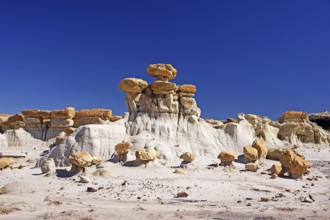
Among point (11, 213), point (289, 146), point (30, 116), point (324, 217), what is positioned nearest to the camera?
point (324, 217)

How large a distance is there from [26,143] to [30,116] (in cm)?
299

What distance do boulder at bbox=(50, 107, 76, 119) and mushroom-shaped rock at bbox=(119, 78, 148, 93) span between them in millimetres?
13543

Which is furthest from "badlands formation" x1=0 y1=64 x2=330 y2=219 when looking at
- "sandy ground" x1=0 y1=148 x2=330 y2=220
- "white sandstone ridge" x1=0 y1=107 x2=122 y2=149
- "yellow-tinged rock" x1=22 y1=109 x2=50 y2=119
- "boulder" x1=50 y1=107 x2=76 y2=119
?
"boulder" x1=50 y1=107 x2=76 y2=119

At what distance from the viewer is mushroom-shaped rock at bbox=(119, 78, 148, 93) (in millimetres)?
23562

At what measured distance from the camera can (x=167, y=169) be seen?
57.9ft

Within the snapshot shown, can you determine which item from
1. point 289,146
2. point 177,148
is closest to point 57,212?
point 177,148

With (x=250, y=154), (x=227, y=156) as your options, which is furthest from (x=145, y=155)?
(x=250, y=154)

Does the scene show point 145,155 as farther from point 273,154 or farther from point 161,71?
point 273,154

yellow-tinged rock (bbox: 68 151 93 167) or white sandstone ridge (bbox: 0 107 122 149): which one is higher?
white sandstone ridge (bbox: 0 107 122 149)

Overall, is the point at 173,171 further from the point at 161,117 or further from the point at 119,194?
the point at 161,117

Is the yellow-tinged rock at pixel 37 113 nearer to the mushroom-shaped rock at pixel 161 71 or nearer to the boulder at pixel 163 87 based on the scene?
the mushroom-shaped rock at pixel 161 71

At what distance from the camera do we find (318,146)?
108 feet

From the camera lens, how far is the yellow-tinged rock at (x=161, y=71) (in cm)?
2405

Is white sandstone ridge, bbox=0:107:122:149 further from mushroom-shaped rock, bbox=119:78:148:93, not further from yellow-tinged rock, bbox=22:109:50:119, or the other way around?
mushroom-shaped rock, bbox=119:78:148:93
